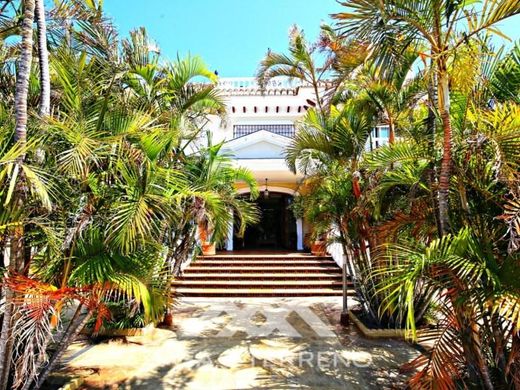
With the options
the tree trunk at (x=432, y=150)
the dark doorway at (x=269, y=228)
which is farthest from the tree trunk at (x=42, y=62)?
the dark doorway at (x=269, y=228)

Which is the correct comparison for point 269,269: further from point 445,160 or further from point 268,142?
point 445,160

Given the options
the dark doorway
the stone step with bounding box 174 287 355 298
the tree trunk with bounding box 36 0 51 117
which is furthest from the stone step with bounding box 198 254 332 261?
the tree trunk with bounding box 36 0 51 117

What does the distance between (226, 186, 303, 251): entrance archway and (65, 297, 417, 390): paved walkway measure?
30.4ft

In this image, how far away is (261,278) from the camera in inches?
460

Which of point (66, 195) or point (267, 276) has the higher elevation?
point (66, 195)

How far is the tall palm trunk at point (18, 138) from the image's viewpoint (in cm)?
→ 345

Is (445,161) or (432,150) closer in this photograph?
(445,161)

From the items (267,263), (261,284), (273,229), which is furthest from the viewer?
(273,229)

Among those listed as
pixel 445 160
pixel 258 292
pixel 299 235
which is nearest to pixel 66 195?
pixel 445 160

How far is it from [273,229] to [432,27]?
55.3 ft

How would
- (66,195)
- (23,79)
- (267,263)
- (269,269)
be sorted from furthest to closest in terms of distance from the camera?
(267,263), (269,269), (66,195), (23,79)

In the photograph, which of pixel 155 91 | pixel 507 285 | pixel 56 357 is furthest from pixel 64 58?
pixel 507 285

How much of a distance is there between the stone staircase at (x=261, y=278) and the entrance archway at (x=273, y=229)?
4.22 meters

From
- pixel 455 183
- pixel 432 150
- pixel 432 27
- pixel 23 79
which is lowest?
pixel 455 183
